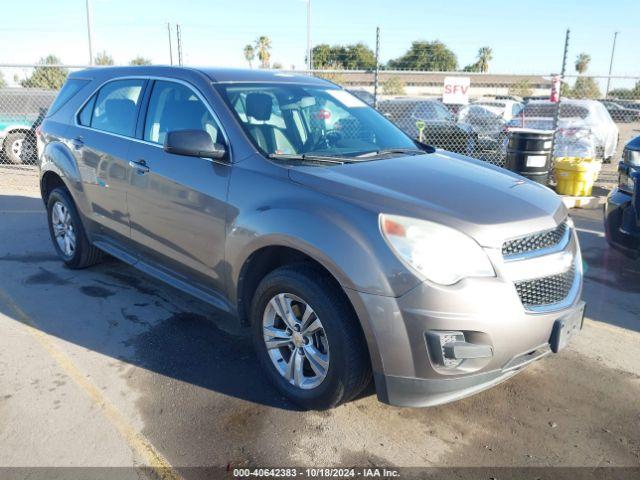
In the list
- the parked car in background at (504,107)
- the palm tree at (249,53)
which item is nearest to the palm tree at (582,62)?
the palm tree at (249,53)

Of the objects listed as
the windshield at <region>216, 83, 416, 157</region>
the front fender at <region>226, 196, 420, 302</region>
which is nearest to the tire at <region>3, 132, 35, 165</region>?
the windshield at <region>216, 83, 416, 157</region>

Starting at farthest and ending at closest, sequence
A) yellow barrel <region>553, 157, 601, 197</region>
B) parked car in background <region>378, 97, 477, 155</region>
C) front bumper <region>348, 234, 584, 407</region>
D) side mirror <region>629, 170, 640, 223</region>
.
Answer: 1. parked car in background <region>378, 97, 477, 155</region>
2. yellow barrel <region>553, 157, 601, 197</region>
3. side mirror <region>629, 170, 640, 223</region>
4. front bumper <region>348, 234, 584, 407</region>

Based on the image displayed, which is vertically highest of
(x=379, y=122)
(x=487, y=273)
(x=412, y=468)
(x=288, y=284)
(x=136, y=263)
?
(x=379, y=122)

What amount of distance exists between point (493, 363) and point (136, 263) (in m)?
2.88

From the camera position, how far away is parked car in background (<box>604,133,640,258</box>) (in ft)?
15.3

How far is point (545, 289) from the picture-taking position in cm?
278

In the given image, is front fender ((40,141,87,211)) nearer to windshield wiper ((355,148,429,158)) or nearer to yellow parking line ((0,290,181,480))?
yellow parking line ((0,290,181,480))

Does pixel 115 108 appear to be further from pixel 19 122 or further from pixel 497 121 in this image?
pixel 497 121

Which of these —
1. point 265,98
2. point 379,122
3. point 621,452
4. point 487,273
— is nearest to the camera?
point 487,273

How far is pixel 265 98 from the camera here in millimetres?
3754

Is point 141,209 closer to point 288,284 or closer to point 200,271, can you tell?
point 200,271

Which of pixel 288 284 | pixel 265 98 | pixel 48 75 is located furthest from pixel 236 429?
pixel 48 75

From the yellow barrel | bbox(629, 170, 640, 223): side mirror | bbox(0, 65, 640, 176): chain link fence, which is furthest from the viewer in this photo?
bbox(0, 65, 640, 176): chain link fence

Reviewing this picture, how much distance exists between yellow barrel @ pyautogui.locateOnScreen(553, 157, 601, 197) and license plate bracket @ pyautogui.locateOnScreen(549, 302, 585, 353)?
20.2ft
